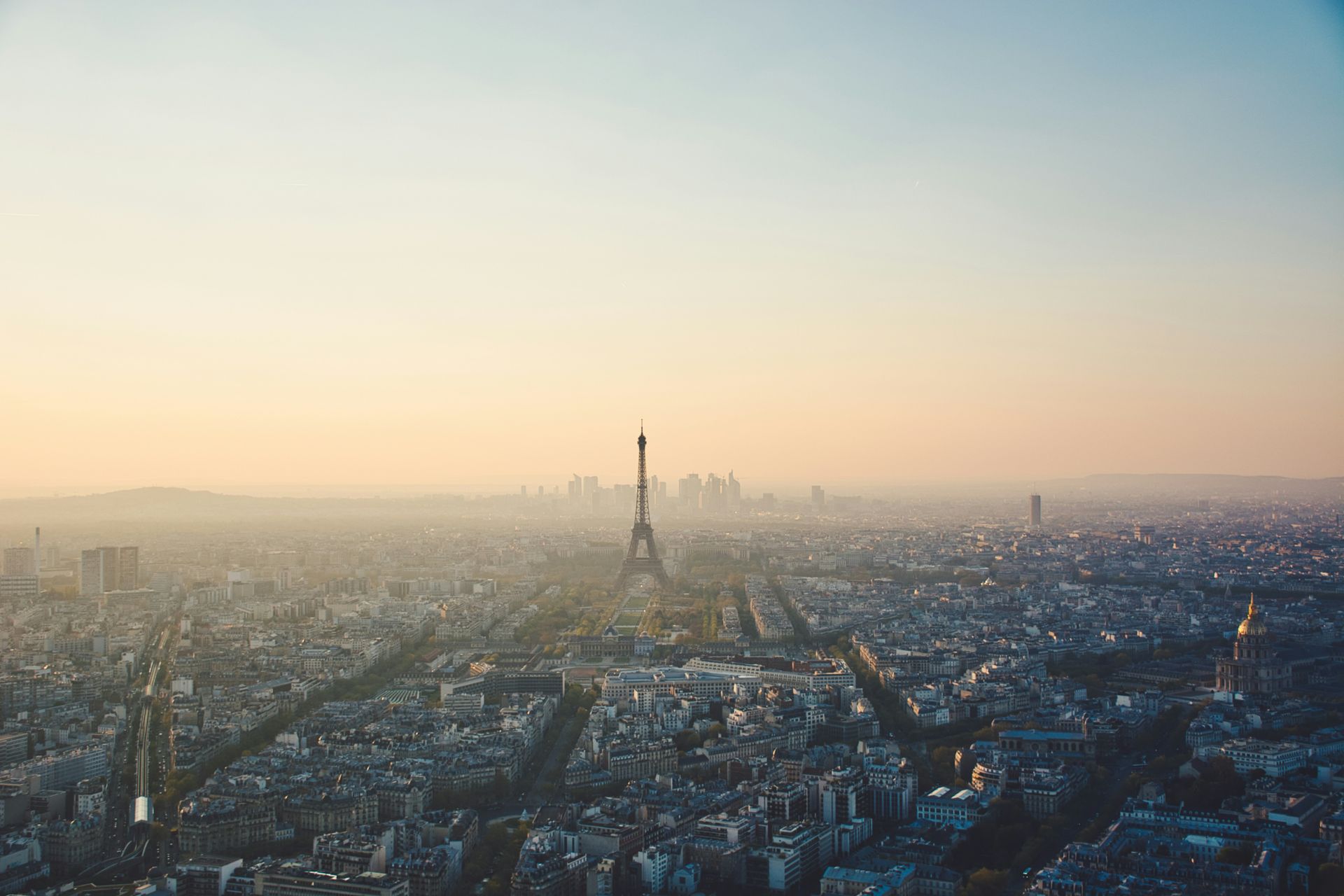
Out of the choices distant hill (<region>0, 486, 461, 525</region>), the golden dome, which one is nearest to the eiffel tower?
the golden dome

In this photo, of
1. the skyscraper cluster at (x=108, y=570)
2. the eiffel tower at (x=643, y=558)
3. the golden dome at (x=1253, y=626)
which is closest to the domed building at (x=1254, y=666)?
the golden dome at (x=1253, y=626)

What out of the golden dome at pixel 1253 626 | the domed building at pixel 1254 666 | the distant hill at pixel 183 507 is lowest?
the domed building at pixel 1254 666

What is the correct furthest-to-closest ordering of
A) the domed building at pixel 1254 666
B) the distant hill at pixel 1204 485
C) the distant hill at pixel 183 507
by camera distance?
the distant hill at pixel 183 507 → the distant hill at pixel 1204 485 → the domed building at pixel 1254 666

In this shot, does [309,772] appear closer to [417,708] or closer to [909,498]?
[417,708]

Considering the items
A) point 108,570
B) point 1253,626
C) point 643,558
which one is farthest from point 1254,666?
point 108,570

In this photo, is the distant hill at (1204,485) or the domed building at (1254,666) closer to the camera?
the domed building at (1254,666)

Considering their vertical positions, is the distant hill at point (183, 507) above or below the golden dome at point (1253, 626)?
above

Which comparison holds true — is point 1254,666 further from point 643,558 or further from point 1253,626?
point 643,558

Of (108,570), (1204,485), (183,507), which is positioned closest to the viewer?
(108,570)

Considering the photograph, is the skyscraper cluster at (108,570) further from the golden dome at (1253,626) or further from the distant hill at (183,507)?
the golden dome at (1253,626)
